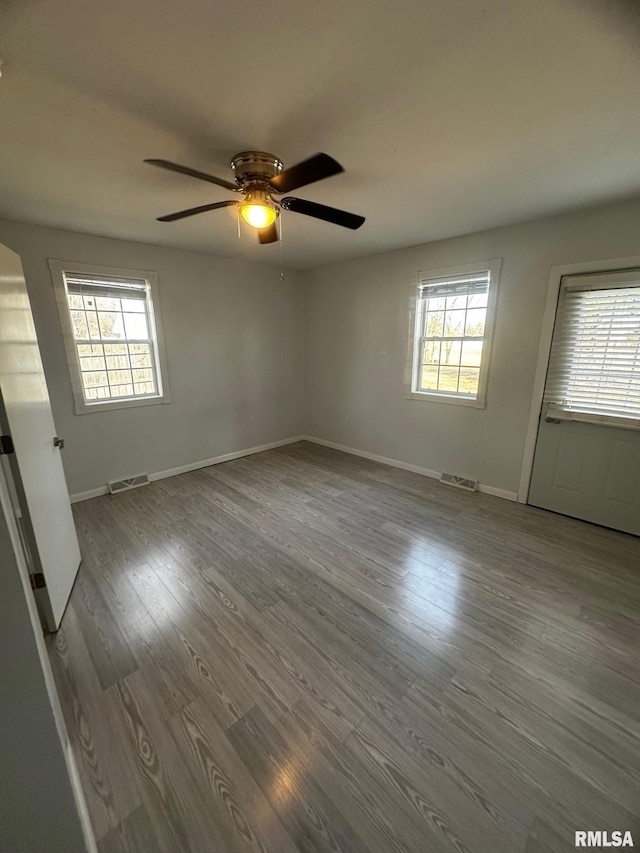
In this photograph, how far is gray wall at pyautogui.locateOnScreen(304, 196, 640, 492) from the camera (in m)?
2.74

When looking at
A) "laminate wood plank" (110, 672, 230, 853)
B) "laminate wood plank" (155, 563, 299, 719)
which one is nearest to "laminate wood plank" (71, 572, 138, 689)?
"laminate wood plank" (110, 672, 230, 853)

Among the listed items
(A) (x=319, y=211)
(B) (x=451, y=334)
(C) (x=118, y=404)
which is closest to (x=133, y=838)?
(A) (x=319, y=211)

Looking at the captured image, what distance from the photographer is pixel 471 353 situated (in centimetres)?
341

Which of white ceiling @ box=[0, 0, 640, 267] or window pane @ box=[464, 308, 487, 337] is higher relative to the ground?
white ceiling @ box=[0, 0, 640, 267]

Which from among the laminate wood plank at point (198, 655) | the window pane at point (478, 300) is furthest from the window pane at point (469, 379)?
the laminate wood plank at point (198, 655)

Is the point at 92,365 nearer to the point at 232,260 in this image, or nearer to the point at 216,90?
the point at 232,260

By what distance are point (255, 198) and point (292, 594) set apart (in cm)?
234

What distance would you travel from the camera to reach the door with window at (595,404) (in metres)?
2.55

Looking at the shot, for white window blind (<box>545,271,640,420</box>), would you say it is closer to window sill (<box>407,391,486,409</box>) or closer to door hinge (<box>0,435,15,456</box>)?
window sill (<box>407,391,486,409</box>)

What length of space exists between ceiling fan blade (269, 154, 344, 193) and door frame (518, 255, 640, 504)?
2.28 metres

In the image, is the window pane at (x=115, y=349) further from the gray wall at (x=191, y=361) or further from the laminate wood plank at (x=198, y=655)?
the laminate wood plank at (x=198, y=655)

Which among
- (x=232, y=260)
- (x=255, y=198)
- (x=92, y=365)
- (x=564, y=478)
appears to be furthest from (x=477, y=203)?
(x=92, y=365)

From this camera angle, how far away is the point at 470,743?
4.27 ft

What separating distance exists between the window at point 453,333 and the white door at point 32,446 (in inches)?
133
